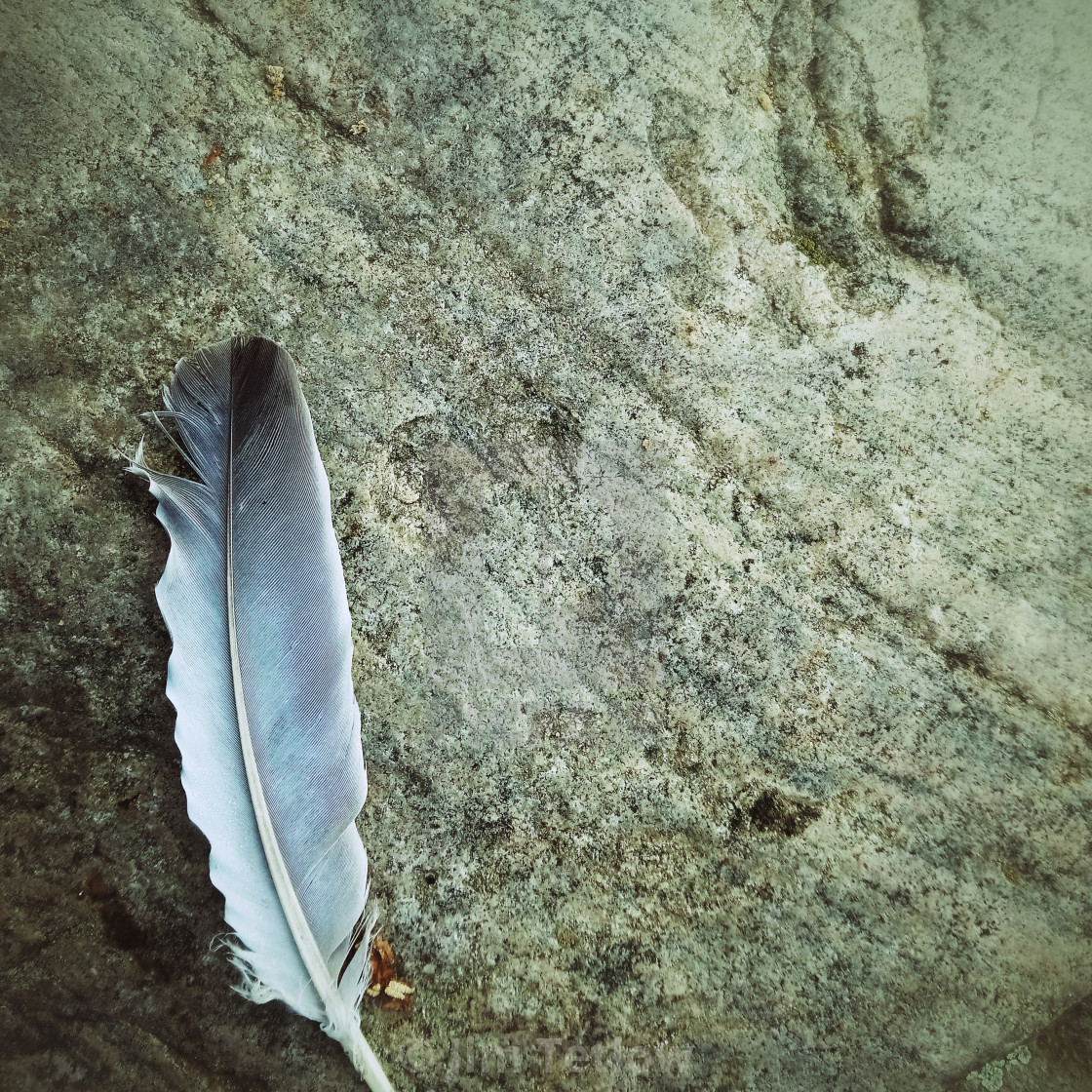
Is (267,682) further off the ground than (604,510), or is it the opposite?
(604,510)

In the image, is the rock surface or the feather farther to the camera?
the rock surface

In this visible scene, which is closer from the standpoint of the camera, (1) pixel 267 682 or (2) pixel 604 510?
(1) pixel 267 682

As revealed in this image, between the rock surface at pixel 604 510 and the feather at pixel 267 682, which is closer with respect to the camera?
the feather at pixel 267 682

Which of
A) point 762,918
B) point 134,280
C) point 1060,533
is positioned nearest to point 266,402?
point 134,280
